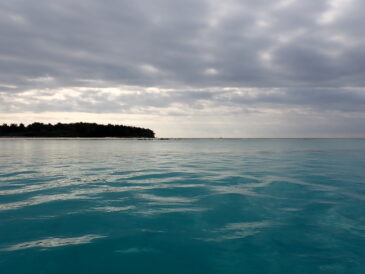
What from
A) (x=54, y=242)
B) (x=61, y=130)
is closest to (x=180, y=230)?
(x=54, y=242)

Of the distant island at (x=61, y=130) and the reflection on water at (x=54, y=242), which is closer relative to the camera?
the reflection on water at (x=54, y=242)

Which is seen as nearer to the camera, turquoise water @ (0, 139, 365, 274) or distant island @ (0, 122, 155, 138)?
turquoise water @ (0, 139, 365, 274)

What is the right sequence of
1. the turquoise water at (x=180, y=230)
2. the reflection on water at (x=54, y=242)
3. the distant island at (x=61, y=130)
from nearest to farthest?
1. the turquoise water at (x=180, y=230)
2. the reflection on water at (x=54, y=242)
3. the distant island at (x=61, y=130)

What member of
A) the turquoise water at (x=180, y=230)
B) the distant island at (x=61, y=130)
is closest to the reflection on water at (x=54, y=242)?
the turquoise water at (x=180, y=230)

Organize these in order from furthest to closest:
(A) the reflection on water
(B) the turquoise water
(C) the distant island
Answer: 1. (C) the distant island
2. (A) the reflection on water
3. (B) the turquoise water

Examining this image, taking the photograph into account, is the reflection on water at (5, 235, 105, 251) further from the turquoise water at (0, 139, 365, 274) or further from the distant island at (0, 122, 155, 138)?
the distant island at (0, 122, 155, 138)

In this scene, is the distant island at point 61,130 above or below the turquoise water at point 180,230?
above

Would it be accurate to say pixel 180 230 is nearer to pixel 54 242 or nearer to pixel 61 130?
pixel 54 242

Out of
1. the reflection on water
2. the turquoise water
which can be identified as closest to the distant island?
the turquoise water

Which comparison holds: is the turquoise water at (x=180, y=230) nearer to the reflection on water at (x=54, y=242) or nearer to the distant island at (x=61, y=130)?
the reflection on water at (x=54, y=242)

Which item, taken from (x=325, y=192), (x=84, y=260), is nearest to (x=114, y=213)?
(x=84, y=260)

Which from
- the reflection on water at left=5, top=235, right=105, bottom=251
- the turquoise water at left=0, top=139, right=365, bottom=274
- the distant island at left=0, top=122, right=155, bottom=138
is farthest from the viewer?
the distant island at left=0, top=122, right=155, bottom=138

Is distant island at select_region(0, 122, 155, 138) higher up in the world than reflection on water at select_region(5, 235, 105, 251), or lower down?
higher up

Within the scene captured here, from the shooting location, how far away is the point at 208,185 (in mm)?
16703
